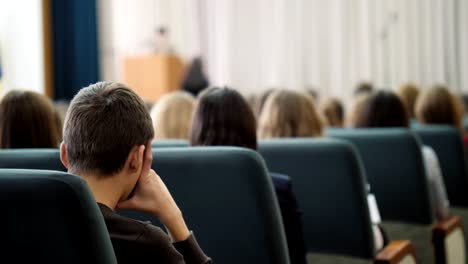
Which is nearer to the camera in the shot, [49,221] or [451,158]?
[49,221]

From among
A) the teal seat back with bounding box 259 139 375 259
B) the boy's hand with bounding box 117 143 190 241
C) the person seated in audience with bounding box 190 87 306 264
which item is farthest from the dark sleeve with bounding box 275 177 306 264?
the boy's hand with bounding box 117 143 190 241

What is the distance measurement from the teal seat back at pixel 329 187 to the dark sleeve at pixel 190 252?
1.08 meters

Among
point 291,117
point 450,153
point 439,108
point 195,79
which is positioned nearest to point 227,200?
point 291,117

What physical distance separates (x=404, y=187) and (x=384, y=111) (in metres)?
0.55

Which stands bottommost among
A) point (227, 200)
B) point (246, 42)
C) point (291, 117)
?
point (227, 200)

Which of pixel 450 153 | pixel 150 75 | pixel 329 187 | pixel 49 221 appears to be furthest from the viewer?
pixel 150 75

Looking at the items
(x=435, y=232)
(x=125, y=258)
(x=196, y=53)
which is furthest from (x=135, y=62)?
(x=125, y=258)

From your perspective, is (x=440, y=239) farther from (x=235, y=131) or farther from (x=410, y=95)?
(x=410, y=95)

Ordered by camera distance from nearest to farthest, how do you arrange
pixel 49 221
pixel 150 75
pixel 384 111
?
pixel 49 221 → pixel 384 111 → pixel 150 75

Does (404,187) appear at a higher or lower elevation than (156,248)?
lower

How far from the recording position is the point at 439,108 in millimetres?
4648

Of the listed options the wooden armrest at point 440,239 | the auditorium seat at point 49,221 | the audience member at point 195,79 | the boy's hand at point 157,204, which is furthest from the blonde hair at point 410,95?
the auditorium seat at point 49,221

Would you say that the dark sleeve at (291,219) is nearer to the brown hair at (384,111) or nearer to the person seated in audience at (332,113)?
the brown hair at (384,111)

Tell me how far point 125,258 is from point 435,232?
7.35ft
